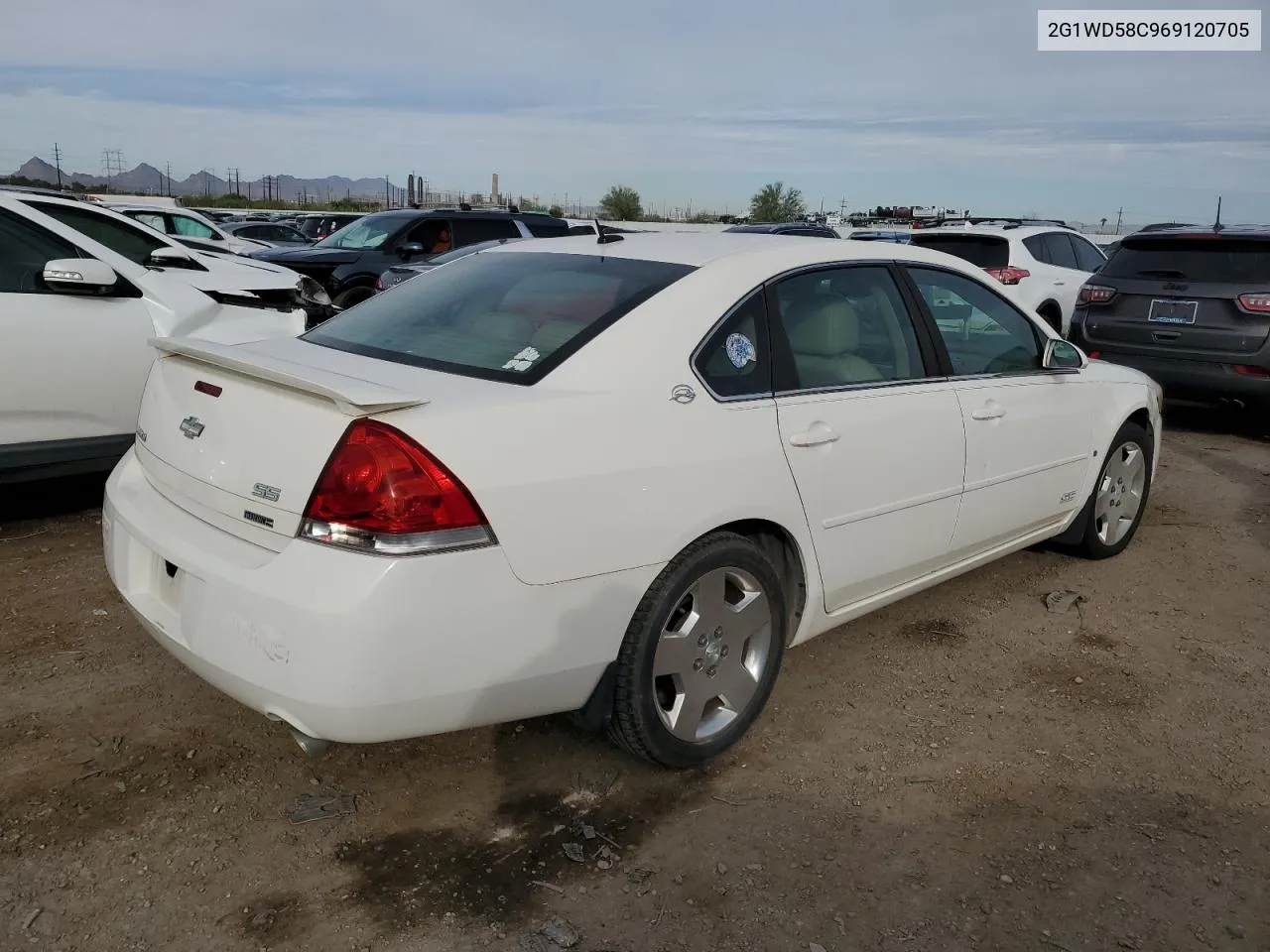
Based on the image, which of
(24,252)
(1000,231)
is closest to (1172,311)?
(1000,231)

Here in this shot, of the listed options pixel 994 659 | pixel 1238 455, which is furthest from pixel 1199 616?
pixel 1238 455

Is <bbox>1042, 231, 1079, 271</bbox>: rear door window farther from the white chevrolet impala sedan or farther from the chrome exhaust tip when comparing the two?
the chrome exhaust tip

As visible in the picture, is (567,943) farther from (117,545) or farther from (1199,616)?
(1199,616)

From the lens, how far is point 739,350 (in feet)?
10.1

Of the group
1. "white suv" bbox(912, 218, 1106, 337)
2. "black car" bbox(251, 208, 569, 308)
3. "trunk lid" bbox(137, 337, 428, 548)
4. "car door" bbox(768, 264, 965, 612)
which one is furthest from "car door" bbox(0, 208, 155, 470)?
"white suv" bbox(912, 218, 1106, 337)

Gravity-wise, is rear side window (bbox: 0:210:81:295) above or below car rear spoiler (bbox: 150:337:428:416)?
above

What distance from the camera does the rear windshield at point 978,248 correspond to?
34.3 feet

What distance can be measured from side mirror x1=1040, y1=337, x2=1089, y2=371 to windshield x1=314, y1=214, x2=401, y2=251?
340 inches

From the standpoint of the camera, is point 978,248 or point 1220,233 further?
point 978,248

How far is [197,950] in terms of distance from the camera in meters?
2.29

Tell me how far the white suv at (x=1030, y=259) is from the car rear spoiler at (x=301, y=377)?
8.72 metres

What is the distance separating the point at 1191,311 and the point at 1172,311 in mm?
137

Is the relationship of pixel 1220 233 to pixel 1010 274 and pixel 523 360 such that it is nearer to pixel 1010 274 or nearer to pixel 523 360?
pixel 1010 274

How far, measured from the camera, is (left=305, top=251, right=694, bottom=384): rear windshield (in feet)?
9.43
